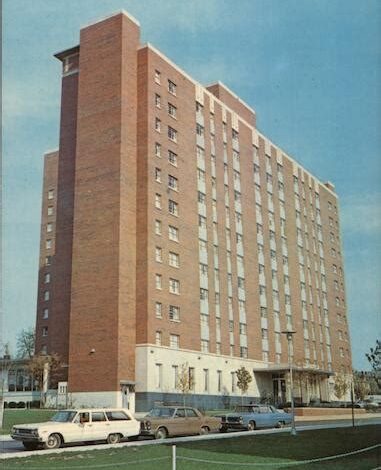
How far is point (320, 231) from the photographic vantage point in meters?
91.6

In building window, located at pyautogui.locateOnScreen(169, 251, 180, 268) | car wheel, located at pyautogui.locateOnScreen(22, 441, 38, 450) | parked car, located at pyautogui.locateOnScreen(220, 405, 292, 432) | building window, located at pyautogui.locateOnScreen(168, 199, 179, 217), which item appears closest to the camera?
car wheel, located at pyautogui.locateOnScreen(22, 441, 38, 450)

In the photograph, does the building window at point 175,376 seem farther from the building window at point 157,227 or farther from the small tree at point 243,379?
the building window at point 157,227

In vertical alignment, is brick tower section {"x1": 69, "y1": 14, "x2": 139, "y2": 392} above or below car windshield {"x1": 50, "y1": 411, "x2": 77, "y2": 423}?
above

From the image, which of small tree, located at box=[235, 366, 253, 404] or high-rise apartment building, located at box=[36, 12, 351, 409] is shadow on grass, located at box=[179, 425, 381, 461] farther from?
small tree, located at box=[235, 366, 253, 404]

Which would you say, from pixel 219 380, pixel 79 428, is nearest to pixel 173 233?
pixel 219 380

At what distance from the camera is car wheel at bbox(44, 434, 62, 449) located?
77.2ft

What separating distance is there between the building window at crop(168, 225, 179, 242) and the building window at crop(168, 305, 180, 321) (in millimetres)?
6227

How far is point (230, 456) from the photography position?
1933cm

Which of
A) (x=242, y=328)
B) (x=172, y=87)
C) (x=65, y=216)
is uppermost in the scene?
(x=172, y=87)

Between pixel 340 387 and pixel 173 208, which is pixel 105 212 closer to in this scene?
pixel 173 208

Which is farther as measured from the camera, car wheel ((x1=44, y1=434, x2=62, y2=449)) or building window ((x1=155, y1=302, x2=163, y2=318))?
building window ((x1=155, y1=302, x2=163, y2=318))

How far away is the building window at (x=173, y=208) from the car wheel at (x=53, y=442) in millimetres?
35347

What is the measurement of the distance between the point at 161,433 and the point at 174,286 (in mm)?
28875

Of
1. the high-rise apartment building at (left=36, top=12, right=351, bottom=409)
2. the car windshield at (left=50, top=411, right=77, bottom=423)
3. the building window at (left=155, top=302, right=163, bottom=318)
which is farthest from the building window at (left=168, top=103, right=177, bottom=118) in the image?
the car windshield at (left=50, top=411, right=77, bottom=423)
